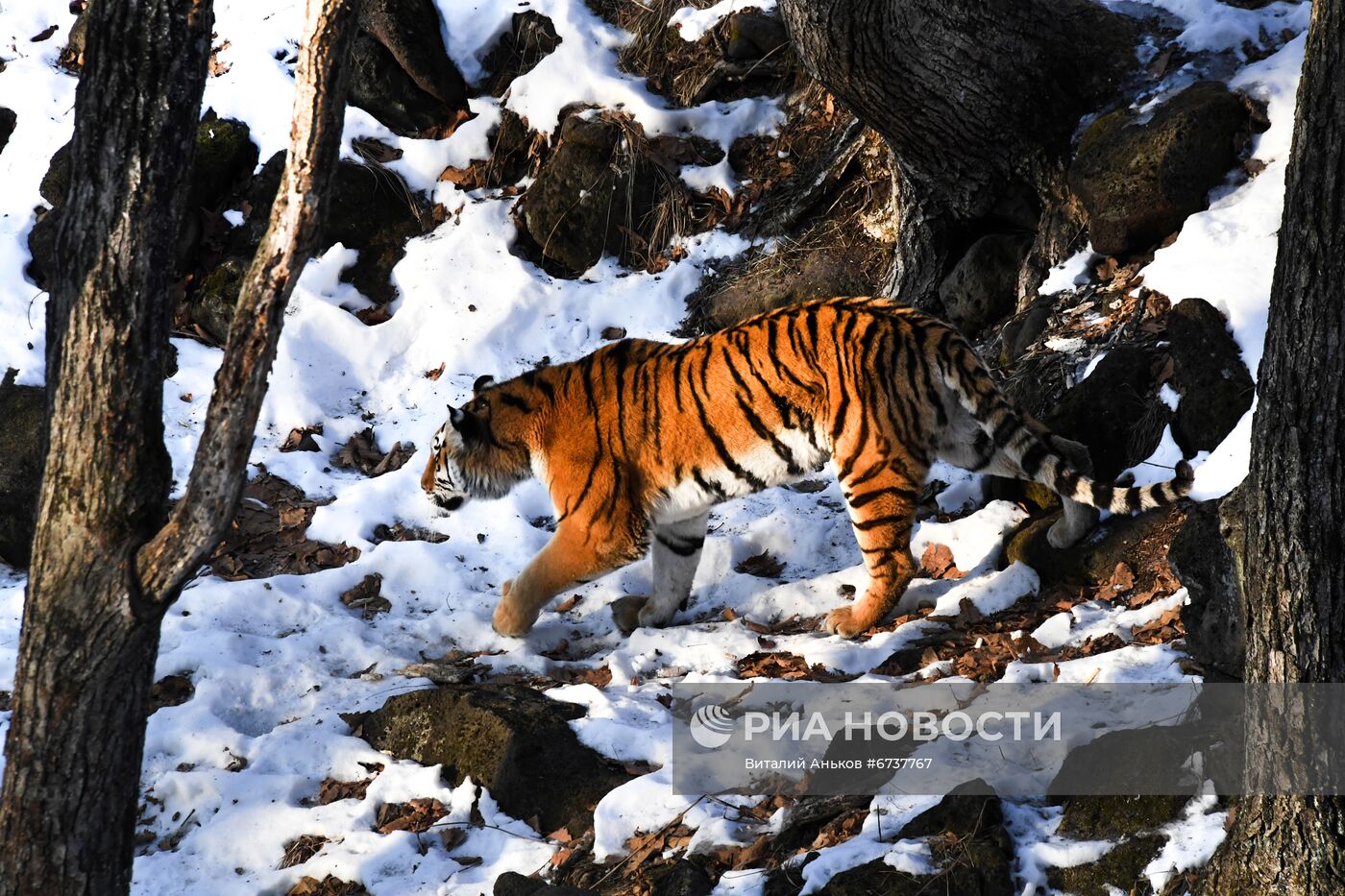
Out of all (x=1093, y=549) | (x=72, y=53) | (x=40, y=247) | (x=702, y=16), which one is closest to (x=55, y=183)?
(x=40, y=247)

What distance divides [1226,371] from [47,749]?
4936mm

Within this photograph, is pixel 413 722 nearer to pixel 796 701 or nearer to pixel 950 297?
pixel 796 701

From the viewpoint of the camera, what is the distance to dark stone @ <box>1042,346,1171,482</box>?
5.65 metres

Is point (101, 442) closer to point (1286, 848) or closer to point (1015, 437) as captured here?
point (1286, 848)

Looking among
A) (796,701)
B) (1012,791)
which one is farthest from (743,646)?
(1012,791)

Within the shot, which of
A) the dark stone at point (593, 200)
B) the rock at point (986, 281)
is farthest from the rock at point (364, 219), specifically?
the rock at point (986, 281)

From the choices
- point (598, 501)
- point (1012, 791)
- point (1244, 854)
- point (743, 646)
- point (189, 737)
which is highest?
point (598, 501)

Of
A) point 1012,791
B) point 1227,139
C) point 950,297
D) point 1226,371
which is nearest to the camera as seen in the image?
point 1012,791

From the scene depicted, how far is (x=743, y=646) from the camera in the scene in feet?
18.1

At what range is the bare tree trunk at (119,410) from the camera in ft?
10.2

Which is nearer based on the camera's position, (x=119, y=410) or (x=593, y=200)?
(x=119, y=410)

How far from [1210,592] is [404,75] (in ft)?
26.4

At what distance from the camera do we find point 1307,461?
9.27 ft

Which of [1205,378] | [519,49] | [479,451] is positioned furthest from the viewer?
[519,49]
